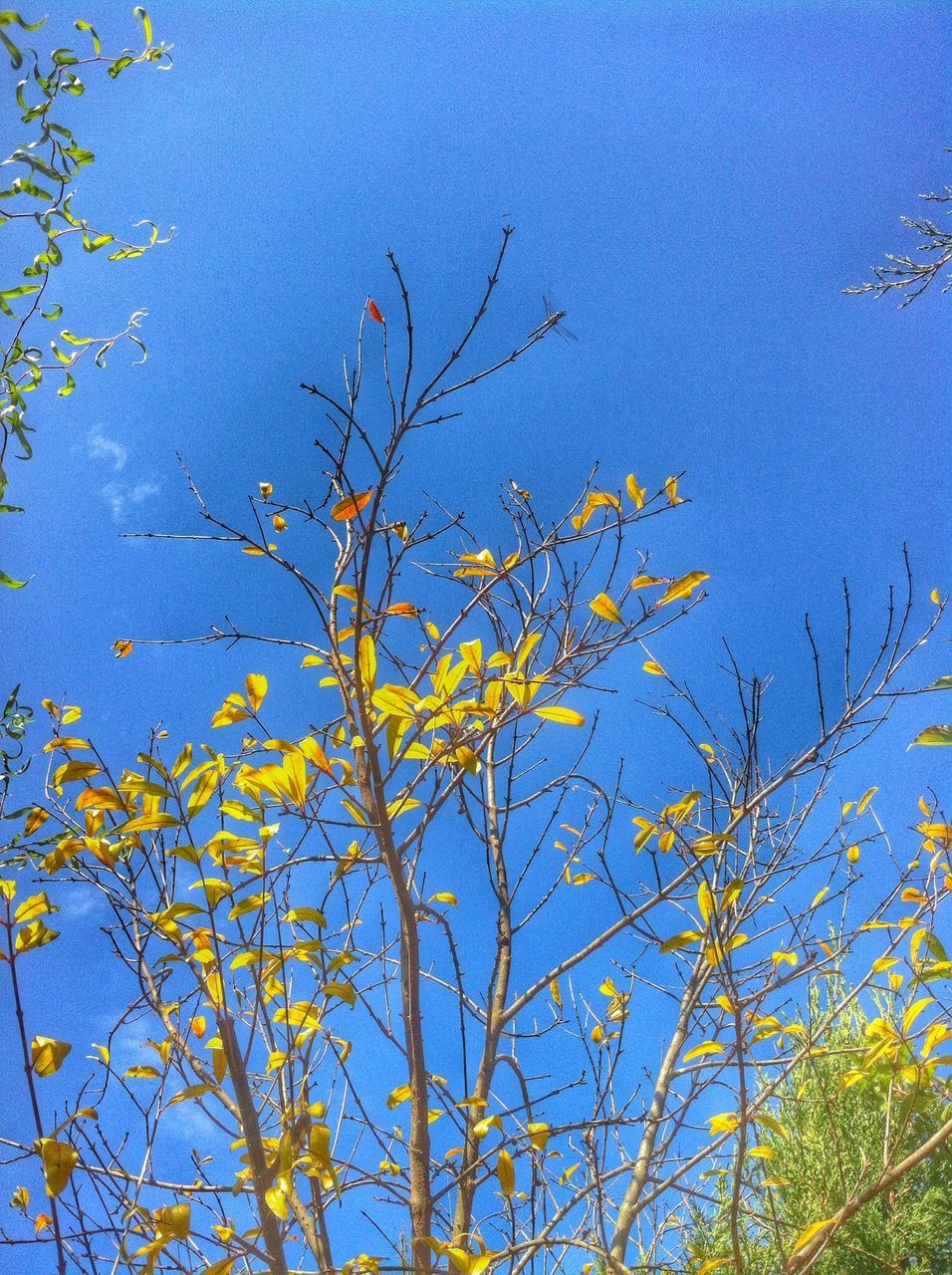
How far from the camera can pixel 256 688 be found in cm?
160

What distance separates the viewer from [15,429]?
169 cm

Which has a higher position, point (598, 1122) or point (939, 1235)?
point (598, 1122)

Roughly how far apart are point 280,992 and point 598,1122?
0.68m

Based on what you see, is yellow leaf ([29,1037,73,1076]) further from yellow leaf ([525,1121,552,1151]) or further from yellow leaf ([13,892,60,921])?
yellow leaf ([525,1121,552,1151])

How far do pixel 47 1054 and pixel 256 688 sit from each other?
2.19 feet

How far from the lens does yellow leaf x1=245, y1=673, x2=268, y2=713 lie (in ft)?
5.24

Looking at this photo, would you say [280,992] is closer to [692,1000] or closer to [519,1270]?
[519,1270]

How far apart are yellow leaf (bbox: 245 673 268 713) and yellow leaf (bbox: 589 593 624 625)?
66 cm

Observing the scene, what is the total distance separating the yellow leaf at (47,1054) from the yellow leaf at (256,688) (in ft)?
2.04

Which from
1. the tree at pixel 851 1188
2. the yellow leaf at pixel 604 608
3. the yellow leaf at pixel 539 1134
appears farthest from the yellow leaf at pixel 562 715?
the tree at pixel 851 1188

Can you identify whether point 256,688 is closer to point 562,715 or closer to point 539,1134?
point 562,715

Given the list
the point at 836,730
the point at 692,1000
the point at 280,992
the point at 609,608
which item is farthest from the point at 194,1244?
the point at 836,730

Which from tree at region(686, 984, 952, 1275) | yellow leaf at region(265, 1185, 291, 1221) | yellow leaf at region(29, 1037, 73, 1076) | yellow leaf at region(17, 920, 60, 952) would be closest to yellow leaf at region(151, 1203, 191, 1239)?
yellow leaf at region(265, 1185, 291, 1221)

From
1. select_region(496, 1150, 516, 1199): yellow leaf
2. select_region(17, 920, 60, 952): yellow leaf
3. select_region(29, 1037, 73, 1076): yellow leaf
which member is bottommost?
select_region(496, 1150, 516, 1199): yellow leaf
